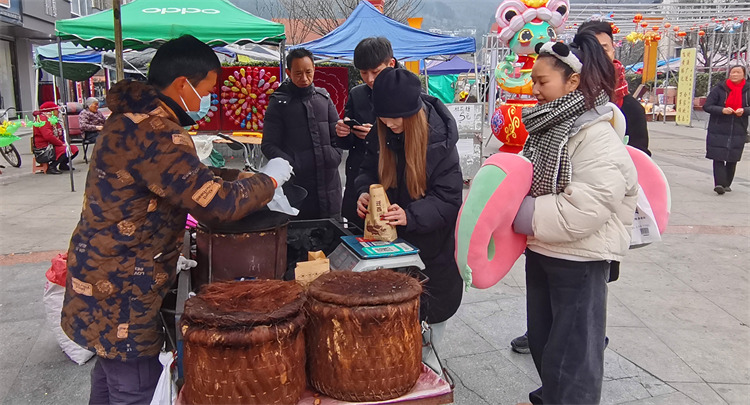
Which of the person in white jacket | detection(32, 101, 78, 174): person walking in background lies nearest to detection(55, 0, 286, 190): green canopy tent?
the person in white jacket

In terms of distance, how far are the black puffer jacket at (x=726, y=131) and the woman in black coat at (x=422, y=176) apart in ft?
23.4

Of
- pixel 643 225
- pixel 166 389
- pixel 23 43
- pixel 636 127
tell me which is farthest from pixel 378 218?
pixel 23 43

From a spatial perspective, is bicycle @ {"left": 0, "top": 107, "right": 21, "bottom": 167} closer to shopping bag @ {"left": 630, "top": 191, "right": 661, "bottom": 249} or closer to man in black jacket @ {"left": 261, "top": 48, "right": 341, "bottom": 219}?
man in black jacket @ {"left": 261, "top": 48, "right": 341, "bottom": 219}

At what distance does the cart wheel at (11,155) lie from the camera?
11547 mm

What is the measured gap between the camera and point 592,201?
2.08 meters

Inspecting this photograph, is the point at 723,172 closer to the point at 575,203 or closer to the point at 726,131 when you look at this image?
the point at 726,131

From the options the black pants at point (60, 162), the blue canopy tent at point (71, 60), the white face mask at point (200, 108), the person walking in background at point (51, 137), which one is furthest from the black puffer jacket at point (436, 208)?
the blue canopy tent at point (71, 60)

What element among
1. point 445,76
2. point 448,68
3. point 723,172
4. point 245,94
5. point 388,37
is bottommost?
point 723,172

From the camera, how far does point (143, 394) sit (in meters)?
2.13

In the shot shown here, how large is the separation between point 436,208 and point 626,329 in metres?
2.29

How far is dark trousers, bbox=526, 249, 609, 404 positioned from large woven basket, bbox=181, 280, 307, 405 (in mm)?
1179

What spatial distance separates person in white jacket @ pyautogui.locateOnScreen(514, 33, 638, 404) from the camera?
212 cm

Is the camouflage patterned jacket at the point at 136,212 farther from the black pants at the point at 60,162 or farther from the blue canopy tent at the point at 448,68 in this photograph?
the blue canopy tent at the point at 448,68

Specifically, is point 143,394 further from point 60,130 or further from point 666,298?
point 60,130
